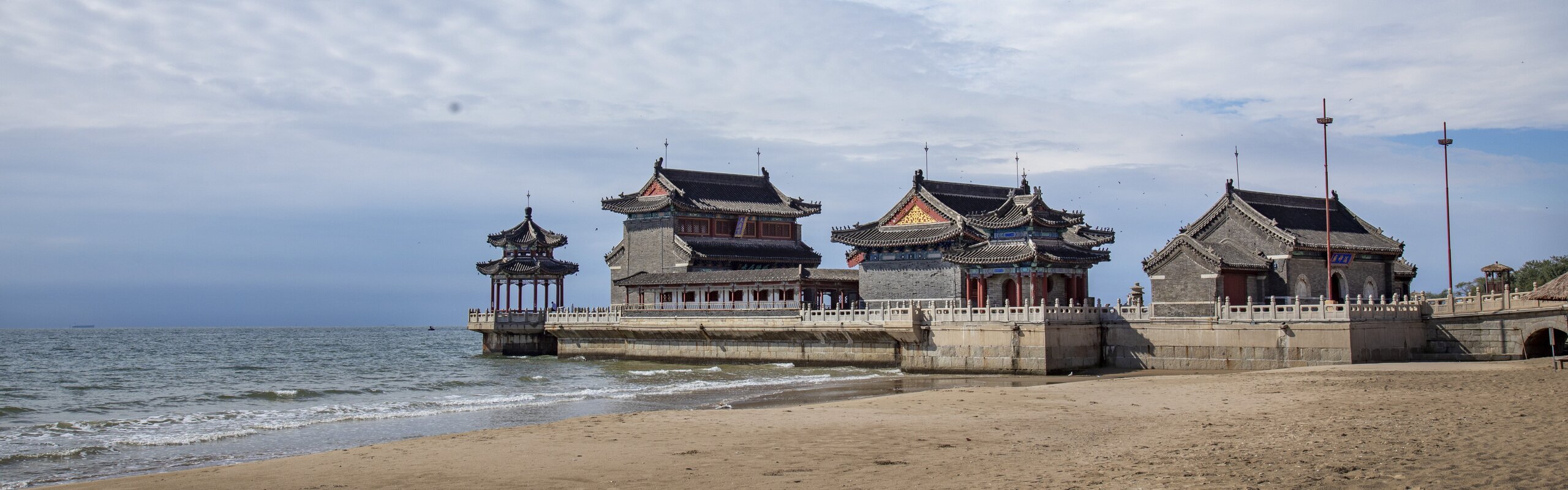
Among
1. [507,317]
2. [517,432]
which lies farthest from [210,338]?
[517,432]

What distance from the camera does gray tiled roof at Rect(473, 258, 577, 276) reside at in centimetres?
7088

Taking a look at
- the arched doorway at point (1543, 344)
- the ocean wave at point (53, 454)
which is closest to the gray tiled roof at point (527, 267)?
the ocean wave at point (53, 454)

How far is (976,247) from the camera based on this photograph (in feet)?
170

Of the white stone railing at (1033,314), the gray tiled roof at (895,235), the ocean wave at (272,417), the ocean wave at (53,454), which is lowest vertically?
the ocean wave at (53,454)

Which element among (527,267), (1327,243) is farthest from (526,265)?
(1327,243)

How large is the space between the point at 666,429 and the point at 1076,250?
1180 inches

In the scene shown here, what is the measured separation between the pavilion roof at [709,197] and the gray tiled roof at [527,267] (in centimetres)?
448

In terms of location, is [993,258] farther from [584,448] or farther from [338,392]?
[584,448]

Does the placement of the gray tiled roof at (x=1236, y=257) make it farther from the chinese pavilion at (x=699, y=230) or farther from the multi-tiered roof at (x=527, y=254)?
the multi-tiered roof at (x=527, y=254)

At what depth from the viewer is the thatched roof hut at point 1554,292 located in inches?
1503

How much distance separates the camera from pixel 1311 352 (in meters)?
40.1

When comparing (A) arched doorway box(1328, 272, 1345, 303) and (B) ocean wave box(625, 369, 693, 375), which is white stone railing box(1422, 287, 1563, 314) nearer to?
(A) arched doorway box(1328, 272, 1345, 303)

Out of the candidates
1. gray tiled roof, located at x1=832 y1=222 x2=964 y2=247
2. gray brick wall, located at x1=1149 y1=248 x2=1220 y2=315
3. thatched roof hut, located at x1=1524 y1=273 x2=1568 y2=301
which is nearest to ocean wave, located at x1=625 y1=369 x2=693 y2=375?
gray tiled roof, located at x1=832 y1=222 x2=964 y2=247

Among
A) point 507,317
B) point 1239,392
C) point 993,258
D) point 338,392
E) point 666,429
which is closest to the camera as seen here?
point 666,429
